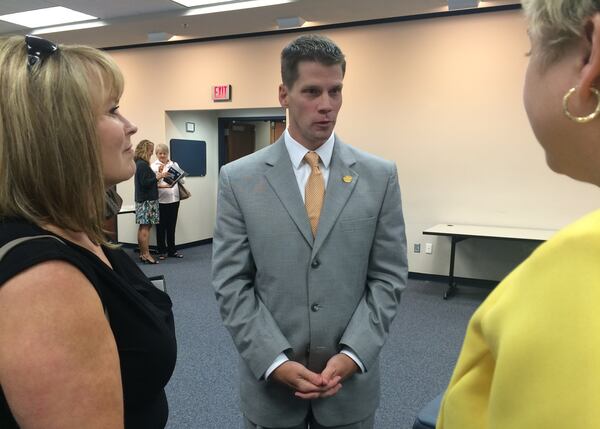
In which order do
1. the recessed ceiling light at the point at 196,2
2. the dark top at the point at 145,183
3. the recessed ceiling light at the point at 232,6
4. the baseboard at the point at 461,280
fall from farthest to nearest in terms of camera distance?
1. the dark top at the point at 145,183
2. the baseboard at the point at 461,280
3. the recessed ceiling light at the point at 196,2
4. the recessed ceiling light at the point at 232,6

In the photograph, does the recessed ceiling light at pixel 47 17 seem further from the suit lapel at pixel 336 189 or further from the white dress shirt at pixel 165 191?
the suit lapel at pixel 336 189

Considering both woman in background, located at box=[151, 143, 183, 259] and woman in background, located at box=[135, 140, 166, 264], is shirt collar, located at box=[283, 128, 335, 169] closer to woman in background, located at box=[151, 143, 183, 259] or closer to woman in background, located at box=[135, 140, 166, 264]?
woman in background, located at box=[135, 140, 166, 264]

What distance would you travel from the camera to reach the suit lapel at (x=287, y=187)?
1.29 metres

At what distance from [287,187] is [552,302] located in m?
0.97

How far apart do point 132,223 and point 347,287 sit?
6.15 metres

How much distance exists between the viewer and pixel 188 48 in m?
6.30

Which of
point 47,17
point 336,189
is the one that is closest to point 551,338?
point 336,189

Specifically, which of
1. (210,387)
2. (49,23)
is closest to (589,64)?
(210,387)

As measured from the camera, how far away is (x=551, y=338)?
1.31 feet

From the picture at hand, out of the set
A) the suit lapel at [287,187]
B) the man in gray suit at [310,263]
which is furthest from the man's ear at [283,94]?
the suit lapel at [287,187]

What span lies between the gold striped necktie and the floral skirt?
497 centimetres

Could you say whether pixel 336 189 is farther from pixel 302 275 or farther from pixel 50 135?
pixel 50 135

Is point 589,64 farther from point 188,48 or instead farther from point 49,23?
point 49,23

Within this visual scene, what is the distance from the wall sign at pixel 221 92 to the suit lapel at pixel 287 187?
501cm
